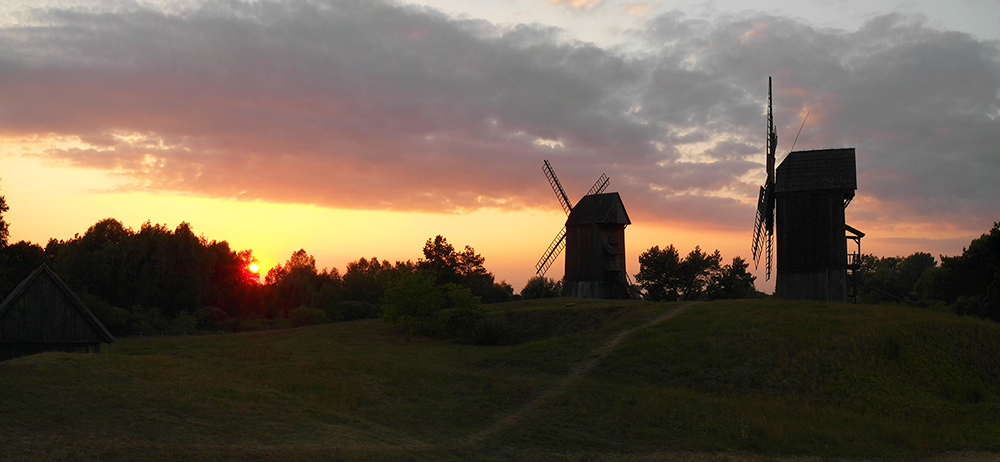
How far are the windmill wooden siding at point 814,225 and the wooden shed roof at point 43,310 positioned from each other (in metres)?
45.2

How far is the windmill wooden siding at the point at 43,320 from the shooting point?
29516mm

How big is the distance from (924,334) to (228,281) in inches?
3277

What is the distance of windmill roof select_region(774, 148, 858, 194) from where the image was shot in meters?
45.9

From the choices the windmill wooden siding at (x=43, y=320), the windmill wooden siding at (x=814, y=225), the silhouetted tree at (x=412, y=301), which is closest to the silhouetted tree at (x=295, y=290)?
the silhouetted tree at (x=412, y=301)

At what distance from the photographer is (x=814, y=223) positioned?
46312 millimetres

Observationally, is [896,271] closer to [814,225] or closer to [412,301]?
[814,225]

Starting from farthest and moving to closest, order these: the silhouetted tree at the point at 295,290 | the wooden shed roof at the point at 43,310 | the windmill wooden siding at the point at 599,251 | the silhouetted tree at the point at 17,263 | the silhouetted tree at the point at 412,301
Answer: the silhouetted tree at the point at 295,290 < the windmill wooden siding at the point at 599,251 < the silhouetted tree at the point at 17,263 < the silhouetted tree at the point at 412,301 < the wooden shed roof at the point at 43,310

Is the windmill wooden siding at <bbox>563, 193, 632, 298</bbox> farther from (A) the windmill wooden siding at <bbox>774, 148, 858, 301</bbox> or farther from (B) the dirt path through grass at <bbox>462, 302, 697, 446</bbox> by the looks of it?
(A) the windmill wooden siding at <bbox>774, 148, 858, 301</bbox>

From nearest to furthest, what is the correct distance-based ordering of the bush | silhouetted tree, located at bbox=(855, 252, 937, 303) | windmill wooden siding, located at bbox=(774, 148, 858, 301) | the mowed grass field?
the mowed grass field, windmill wooden siding, located at bbox=(774, 148, 858, 301), the bush, silhouetted tree, located at bbox=(855, 252, 937, 303)

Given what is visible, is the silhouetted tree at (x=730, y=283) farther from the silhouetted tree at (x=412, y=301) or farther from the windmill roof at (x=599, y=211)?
the silhouetted tree at (x=412, y=301)

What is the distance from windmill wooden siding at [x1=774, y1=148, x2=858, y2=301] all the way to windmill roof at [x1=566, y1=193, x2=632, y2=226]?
18.0m

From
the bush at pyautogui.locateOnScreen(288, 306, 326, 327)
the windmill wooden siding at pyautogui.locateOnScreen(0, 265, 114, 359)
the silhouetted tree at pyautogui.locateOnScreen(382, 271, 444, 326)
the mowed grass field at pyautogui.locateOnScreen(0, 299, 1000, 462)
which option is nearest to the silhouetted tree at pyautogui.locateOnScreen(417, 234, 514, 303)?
the bush at pyautogui.locateOnScreen(288, 306, 326, 327)

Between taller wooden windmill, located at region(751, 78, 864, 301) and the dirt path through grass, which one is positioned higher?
taller wooden windmill, located at region(751, 78, 864, 301)

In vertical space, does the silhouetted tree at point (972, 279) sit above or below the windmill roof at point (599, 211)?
below
